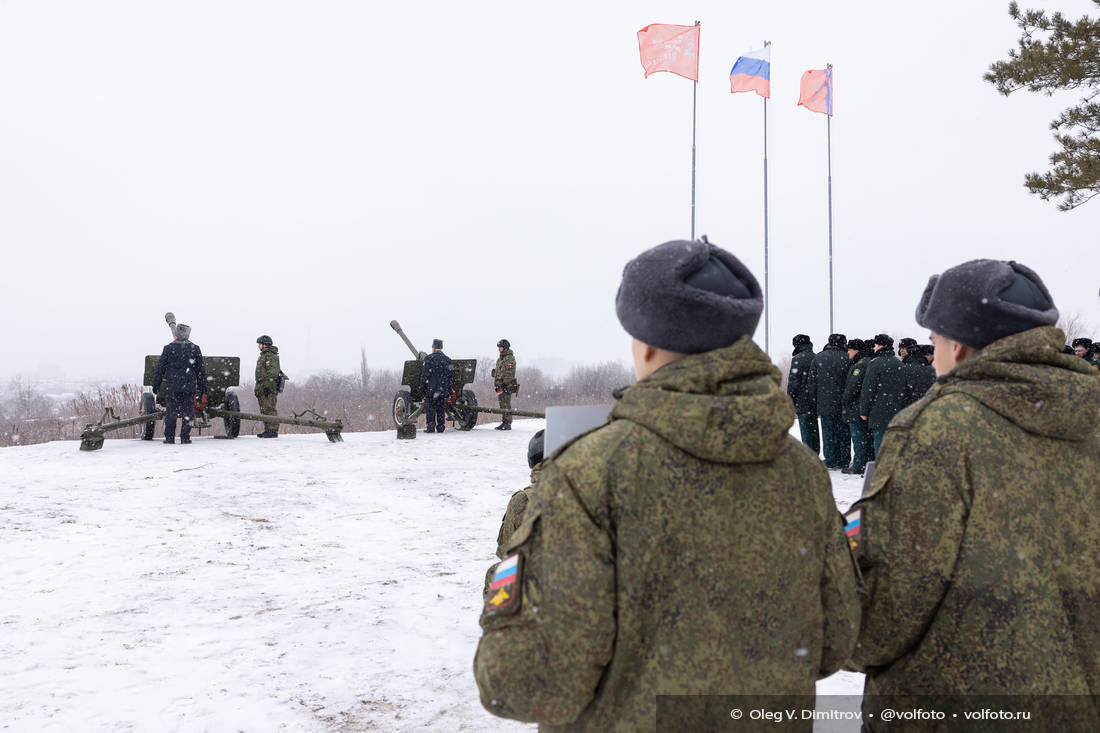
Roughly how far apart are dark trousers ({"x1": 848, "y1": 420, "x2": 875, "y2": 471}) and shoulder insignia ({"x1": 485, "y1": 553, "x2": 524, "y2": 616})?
328 inches

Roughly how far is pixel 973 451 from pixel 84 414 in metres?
24.6

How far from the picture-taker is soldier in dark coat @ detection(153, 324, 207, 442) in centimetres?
1148

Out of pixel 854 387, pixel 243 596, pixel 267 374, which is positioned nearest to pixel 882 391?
pixel 854 387

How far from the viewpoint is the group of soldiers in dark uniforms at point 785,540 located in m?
1.26

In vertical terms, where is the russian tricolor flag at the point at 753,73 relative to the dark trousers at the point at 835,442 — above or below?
above

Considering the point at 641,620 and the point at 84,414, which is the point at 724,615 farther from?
the point at 84,414

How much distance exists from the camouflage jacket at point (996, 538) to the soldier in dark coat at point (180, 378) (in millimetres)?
11587

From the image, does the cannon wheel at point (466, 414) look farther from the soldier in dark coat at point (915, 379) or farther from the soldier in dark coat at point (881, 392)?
the soldier in dark coat at point (915, 379)

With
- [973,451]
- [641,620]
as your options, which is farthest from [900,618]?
[641,620]

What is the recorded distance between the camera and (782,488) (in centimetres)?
135

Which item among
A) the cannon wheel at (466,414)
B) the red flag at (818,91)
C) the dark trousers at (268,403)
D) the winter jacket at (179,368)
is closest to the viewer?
the winter jacket at (179,368)

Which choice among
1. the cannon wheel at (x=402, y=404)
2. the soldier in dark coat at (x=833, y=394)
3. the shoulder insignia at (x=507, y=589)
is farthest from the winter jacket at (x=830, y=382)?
the shoulder insignia at (x=507, y=589)

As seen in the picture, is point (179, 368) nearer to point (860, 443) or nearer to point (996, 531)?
point (860, 443)

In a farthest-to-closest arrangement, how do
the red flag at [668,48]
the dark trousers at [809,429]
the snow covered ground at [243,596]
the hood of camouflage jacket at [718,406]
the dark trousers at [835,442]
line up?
the red flag at [668,48]
the dark trousers at [809,429]
the dark trousers at [835,442]
the snow covered ground at [243,596]
the hood of camouflage jacket at [718,406]
